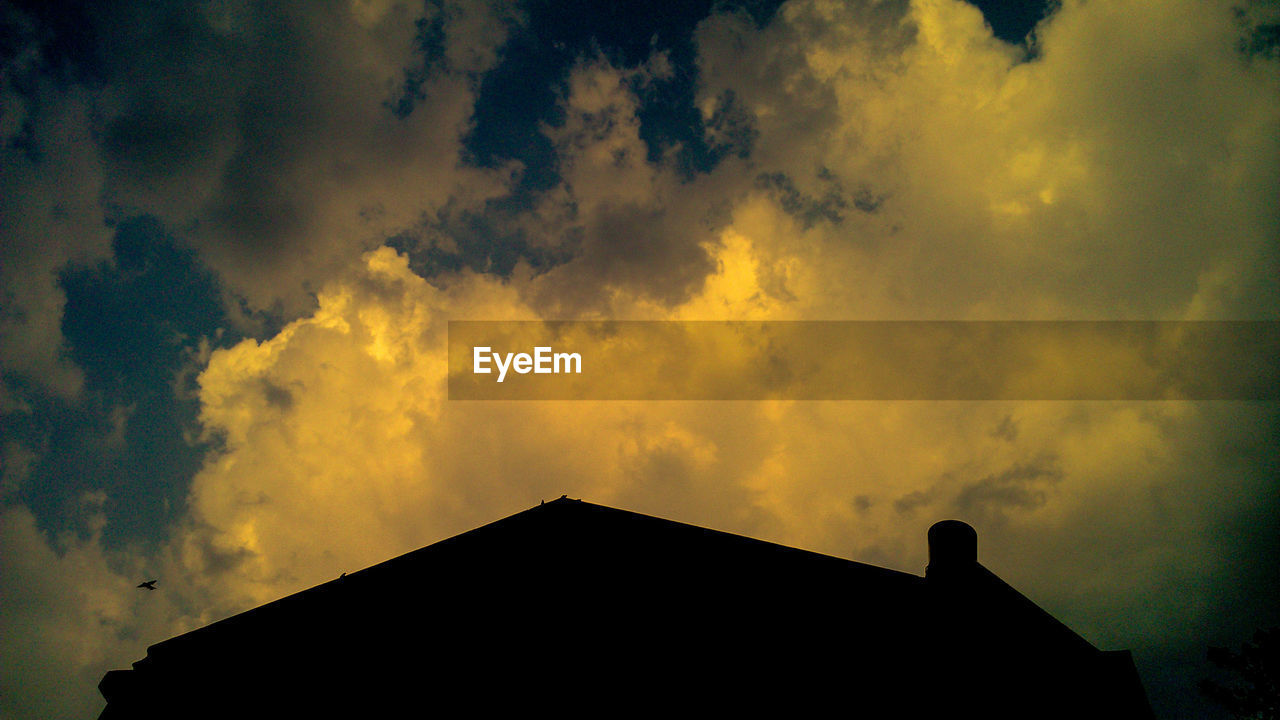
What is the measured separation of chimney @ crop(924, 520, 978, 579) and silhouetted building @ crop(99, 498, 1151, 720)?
0.04 meters

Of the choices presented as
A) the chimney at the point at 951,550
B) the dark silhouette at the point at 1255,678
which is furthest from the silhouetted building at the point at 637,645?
the dark silhouette at the point at 1255,678

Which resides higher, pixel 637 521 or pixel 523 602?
pixel 637 521

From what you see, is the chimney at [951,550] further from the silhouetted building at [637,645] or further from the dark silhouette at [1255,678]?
the dark silhouette at [1255,678]

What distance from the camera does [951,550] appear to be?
8.83 metres

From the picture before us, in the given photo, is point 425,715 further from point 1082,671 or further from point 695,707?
point 1082,671

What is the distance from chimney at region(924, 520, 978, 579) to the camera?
341 inches

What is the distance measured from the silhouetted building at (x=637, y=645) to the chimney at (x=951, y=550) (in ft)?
0.12

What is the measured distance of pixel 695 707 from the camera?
7.34m

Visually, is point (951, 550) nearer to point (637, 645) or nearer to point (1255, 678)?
point (637, 645)

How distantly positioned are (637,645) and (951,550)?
16.9 feet

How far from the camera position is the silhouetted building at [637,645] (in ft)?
24.0

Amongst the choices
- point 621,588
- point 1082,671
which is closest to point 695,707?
point 621,588

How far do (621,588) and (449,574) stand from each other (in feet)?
8.50

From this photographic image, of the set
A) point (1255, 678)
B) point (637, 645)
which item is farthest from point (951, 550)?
→ point (1255, 678)
